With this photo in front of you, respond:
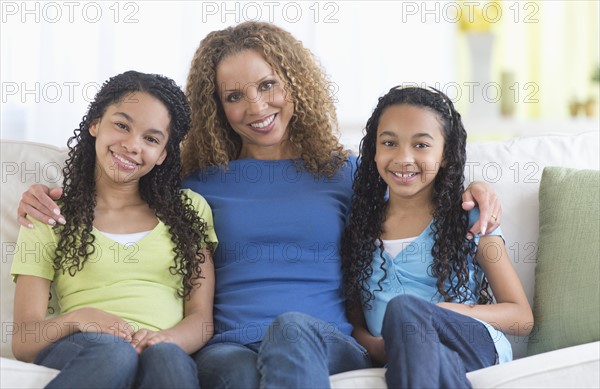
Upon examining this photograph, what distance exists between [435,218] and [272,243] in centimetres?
38

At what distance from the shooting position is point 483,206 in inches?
70.5

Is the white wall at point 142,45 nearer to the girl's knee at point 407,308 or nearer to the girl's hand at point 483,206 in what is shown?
the girl's hand at point 483,206

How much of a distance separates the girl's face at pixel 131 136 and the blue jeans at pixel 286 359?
1.45 feet

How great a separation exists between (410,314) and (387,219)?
39cm

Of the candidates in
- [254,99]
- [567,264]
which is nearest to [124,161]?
[254,99]

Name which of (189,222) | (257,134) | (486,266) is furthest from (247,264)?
(486,266)

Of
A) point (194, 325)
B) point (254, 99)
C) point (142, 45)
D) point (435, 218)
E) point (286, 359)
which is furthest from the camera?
point (142, 45)

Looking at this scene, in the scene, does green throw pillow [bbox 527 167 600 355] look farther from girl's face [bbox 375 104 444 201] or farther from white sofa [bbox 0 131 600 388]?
girl's face [bbox 375 104 444 201]

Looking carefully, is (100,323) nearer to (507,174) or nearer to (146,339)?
(146,339)

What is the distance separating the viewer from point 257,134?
78.0 inches

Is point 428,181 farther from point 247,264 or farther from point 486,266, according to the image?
point 247,264

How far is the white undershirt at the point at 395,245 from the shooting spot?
1821 millimetres

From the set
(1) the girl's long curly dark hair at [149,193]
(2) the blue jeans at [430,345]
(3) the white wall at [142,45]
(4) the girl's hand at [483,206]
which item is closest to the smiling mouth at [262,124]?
(1) the girl's long curly dark hair at [149,193]

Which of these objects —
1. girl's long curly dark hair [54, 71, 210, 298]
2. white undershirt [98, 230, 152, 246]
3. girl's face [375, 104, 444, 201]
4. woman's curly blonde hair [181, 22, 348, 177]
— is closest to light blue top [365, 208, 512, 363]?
girl's face [375, 104, 444, 201]
